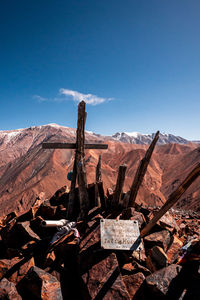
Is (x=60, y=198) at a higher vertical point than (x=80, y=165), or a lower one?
lower

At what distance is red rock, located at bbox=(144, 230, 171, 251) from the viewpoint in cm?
392

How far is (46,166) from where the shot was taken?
31.6 meters

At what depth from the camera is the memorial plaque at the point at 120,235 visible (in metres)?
3.32

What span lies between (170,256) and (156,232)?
0.57 metres

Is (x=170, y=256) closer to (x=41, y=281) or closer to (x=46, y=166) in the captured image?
(x=41, y=281)

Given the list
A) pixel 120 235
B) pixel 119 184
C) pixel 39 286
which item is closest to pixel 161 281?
pixel 120 235

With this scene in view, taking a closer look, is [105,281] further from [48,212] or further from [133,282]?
[48,212]

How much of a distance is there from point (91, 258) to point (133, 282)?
0.88 meters

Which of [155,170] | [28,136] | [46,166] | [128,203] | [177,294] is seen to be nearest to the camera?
[177,294]

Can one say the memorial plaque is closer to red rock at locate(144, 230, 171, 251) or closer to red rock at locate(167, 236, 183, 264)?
red rock at locate(144, 230, 171, 251)

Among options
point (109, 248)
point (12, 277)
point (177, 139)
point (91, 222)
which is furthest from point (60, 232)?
point (177, 139)

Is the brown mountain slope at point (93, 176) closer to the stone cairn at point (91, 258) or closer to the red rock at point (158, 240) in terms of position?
the red rock at point (158, 240)

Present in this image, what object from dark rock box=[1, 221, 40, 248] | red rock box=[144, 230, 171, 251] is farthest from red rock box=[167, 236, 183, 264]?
dark rock box=[1, 221, 40, 248]

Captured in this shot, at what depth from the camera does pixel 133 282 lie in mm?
2863
